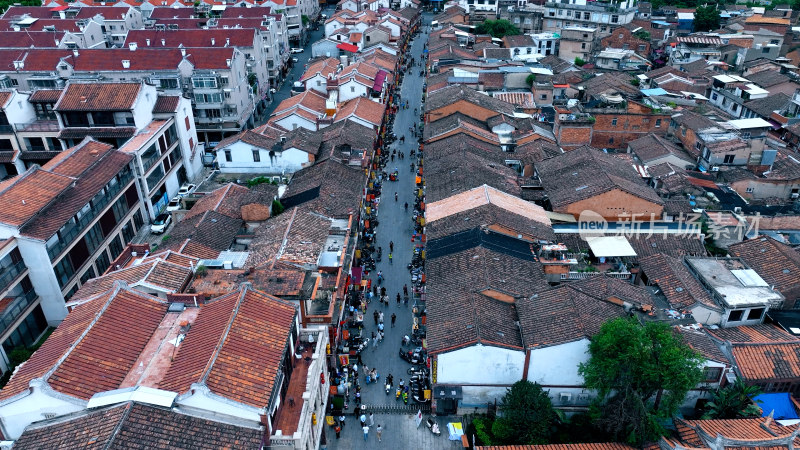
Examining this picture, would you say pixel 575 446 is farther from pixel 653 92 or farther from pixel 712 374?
pixel 653 92

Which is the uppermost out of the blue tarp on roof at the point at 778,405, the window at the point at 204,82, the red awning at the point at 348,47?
the window at the point at 204,82

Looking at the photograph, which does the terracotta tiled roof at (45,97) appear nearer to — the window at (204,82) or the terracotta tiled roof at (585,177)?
the window at (204,82)

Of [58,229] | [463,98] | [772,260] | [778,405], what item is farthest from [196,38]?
[778,405]

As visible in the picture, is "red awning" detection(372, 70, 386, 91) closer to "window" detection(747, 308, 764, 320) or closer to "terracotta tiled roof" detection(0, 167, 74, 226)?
"terracotta tiled roof" detection(0, 167, 74, 226)

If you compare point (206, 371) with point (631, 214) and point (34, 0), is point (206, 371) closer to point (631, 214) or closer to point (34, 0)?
point (631, 214)

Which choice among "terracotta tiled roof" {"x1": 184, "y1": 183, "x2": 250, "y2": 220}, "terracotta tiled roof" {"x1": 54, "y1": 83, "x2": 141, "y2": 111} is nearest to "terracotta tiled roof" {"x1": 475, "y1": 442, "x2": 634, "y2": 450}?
"terracotta tiled roof" {"x1": 184, "y1": 183, "x2": 250, "y2": 220}

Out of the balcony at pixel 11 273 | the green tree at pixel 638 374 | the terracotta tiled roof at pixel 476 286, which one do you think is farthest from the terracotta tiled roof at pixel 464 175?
the balcony at pixel 11 273
